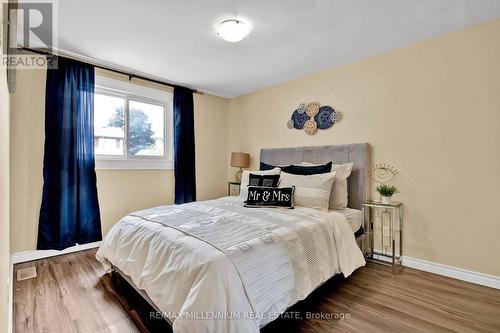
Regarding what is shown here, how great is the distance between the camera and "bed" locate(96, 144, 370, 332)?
4.08 ft

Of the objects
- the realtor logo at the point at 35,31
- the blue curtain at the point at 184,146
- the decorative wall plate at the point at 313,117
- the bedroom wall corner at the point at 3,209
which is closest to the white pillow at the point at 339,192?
the decorative wall plate at the point at 313,117

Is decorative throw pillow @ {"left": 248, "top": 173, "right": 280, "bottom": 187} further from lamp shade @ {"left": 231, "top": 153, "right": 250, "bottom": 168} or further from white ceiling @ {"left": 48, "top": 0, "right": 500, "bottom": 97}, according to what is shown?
white ceiling @ {"left": 48, "top": 0, "right": 500, "bottom": 97}

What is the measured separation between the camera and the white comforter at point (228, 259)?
124 cm

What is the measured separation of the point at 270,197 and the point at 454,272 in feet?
6.26

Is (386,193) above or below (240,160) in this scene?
below

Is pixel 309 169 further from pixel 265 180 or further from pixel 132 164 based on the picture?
pixel 132 164

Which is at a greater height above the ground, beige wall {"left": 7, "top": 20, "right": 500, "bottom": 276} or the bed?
beige wall {"left": 7, "top": 20, "right": 500, "bottom": 276}

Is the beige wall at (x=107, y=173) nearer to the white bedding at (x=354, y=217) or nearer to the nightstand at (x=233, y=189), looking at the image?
the nightstand at (x=233, y=189)

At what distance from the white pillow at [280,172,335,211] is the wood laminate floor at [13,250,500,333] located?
0.76 metres

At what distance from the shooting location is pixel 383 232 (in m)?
2.75

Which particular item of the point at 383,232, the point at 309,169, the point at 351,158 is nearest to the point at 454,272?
the point at 383,232

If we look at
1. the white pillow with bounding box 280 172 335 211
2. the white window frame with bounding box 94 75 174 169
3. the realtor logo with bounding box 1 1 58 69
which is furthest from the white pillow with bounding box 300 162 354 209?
the realtor logo with bounding box 1 1 58 69

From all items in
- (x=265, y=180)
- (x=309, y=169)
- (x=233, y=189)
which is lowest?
(x=233, y=189)

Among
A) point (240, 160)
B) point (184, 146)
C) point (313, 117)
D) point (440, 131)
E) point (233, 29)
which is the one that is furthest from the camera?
point (240, 160)
